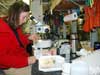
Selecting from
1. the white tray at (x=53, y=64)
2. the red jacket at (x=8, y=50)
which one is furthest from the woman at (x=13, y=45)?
the white tray at (x=53, y=64)

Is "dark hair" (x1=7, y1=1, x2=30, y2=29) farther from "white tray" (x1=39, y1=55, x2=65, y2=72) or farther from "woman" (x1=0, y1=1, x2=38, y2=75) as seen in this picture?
"white tray" (x1=39, y1=55, x2=65, y2=72)

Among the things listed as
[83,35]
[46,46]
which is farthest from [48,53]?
[83,35]

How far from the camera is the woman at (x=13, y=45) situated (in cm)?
186

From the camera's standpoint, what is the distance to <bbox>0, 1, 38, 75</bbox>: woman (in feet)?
6.10

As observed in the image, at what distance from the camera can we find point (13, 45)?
1.97m

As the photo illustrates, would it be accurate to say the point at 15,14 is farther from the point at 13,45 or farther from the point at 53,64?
the point at 53,64

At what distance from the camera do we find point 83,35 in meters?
2.87

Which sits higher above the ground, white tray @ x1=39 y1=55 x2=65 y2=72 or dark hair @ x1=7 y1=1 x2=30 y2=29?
dark hair @ x1=7 y1=1 x2=30 y2=29

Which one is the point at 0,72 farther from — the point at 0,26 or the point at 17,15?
the point at 17,15

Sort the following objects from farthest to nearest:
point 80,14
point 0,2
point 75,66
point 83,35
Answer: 1. point 0,2
2. point 83,35
3. point 80,14
4. point 75,66

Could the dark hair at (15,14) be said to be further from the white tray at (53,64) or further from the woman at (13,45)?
the white tray at (53,64)

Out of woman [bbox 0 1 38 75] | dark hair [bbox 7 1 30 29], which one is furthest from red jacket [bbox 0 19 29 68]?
dark hair [bbox 7 1 30 29]

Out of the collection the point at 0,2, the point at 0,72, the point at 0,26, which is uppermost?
the point at 0,2

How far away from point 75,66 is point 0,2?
3314 millimetres
